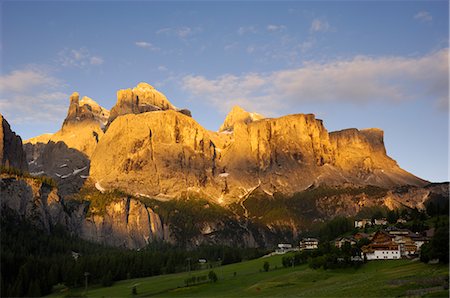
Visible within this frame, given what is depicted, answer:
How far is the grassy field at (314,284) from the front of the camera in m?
71.7

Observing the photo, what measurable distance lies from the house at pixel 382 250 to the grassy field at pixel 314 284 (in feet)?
21.8

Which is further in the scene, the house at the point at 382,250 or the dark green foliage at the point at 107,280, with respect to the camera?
the dark green foliage at the point at 107,280

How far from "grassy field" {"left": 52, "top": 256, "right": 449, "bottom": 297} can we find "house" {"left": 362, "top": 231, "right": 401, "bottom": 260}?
6633mm

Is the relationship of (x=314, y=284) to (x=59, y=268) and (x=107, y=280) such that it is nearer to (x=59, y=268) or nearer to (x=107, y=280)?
(x=107, y=280)

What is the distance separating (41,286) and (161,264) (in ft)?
170

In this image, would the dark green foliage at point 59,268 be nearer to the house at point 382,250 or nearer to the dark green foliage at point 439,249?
the house at point 382,250

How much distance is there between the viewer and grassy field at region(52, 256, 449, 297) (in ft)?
235

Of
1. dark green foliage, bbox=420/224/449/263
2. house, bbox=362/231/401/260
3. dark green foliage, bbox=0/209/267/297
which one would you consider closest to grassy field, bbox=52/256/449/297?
dark green foliage, bbox=420/224/449/263

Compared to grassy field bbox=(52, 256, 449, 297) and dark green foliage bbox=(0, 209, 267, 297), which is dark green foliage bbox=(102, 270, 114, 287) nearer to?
dark green foliage bbox=(0, 209, 267, 297)

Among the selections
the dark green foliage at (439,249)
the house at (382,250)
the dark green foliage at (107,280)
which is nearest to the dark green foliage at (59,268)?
the dark green foliage at (107,280)

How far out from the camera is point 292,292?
87188 mm

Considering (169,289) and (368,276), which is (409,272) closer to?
(368,276)

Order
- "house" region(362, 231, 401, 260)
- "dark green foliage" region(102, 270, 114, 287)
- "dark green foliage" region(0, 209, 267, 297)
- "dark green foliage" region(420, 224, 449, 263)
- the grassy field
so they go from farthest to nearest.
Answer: "dark green foliage" region(102, 270, 114, 287), "dark green foliage" region(0, 209, 267, 297), "house" region(362, 231, 401, 260), "dark green foliage" region(420, 224, 449, 263), the grassy field

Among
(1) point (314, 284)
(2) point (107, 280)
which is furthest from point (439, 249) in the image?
(2) point (107, 280)
